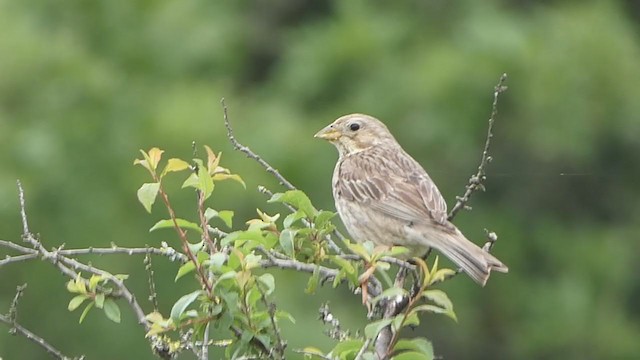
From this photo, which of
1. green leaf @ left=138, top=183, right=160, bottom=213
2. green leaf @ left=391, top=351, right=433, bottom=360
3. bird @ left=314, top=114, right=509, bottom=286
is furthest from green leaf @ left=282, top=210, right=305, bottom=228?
bird @ left=314, top=114, right=509, bottom=286

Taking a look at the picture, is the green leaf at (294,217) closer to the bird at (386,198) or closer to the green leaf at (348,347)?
the green leaf at (348,347)

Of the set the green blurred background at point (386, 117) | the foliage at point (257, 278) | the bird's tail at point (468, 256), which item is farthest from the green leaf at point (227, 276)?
the green blurred background at point (386, 117)

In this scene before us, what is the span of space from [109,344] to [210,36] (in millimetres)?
3929

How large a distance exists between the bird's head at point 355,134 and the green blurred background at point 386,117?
5509 millimetres

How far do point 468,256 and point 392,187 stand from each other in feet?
3.86

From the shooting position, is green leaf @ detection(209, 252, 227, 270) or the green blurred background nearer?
green leaf @ detection(209, 252, 227, 270)

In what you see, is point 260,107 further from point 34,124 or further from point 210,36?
point 34,124

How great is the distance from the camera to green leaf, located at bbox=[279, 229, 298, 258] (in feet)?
13.5

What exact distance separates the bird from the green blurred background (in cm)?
558

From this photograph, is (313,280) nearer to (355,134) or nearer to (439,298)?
(439,298)

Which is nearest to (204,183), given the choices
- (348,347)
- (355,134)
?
(348,347)

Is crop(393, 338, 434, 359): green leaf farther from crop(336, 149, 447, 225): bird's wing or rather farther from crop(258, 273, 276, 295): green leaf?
crop(336, 149, 447, 225): bird's wing

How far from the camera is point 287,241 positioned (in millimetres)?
4125

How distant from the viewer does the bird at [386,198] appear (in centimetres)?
560
